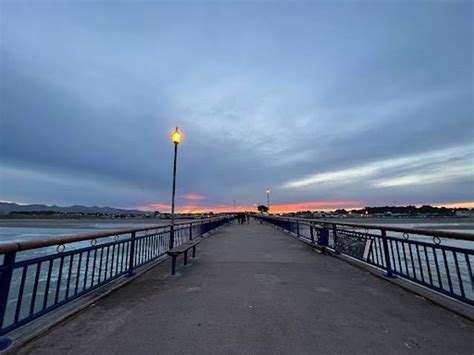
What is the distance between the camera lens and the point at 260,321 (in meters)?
3.48

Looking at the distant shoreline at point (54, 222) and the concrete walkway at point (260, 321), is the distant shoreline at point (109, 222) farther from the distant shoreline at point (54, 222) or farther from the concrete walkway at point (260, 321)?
the concrete walkway at point (260, 321)

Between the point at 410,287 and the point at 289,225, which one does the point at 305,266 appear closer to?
the point at 410,287

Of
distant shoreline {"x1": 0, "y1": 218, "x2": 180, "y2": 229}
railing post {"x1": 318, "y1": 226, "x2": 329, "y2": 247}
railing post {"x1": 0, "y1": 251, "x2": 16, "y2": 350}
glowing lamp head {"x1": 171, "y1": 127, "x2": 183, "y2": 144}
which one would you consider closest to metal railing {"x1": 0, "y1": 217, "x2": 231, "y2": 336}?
railing post {"x1": 0, "y1": 251, "x2": 16, "y2": 350}

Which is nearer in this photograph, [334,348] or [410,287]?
[334,348]

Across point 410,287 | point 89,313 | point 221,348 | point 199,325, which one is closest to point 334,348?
point 221,348

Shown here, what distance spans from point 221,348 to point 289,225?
14649mm

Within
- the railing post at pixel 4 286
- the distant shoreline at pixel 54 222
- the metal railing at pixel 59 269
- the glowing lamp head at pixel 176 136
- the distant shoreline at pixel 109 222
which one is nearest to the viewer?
the railing post at pixel 4 286

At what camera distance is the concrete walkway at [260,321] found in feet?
9.25

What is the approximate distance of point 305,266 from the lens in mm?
6969

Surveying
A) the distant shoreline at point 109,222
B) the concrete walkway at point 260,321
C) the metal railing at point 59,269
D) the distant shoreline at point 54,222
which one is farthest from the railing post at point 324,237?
the distant shoreline at point 54,222

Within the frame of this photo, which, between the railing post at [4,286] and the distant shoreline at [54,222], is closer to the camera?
the railing post at [4,286]

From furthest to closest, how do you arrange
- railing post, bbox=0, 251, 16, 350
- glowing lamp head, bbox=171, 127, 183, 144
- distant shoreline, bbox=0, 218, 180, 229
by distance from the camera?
1. distant shoreline, bbox=0, 218, 180, 229
2. glowing lamp head, bbox=171, 127, 183, 144
3. railing post, bbox=0, 251, 16, 350

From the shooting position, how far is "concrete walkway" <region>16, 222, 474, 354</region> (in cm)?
282

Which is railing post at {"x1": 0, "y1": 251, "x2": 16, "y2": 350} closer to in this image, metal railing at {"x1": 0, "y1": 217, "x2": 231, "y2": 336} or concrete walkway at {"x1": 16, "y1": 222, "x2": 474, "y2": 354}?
metal railing at {"x1": 0, "y1": 217, "x2": 231, "y2": 336}
